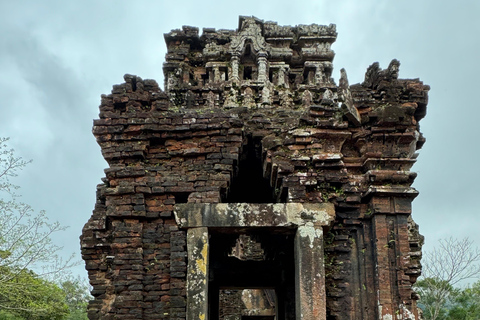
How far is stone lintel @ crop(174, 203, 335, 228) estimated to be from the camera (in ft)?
22.6

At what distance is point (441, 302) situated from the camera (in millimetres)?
22531

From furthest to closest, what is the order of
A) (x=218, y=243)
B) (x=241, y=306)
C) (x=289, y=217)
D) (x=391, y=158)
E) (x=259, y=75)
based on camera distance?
1. (x=241, y=306)
2. (x=259, y=75)
3. (x=218, y=243)
4. (x=391, y=158)
5. (x=289, y=217)

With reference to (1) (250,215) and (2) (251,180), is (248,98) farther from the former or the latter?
(1) (250,215)

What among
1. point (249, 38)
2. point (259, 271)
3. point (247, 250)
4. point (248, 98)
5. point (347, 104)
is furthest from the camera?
point (247, 250)

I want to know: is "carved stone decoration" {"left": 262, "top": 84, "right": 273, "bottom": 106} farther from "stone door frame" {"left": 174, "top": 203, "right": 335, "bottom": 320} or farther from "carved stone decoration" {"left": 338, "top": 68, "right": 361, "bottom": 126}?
"stone door frame" {"left": 174, "top": 203, "right": 335, "bottom": 320}

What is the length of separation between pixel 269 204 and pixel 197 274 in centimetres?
134

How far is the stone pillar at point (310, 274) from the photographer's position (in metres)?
6.52

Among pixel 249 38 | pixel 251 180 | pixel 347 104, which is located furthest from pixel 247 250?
pixel 347 104

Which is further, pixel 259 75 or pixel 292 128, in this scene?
pixel 259 75

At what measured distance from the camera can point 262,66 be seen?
12906 mm

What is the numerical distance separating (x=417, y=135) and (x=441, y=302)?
1737 cm

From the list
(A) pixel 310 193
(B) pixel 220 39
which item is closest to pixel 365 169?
(A) pixel 310 193

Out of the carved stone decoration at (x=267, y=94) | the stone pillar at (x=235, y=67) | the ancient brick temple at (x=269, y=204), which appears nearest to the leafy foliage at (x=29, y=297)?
the ancient brick temple at (x=269, y=204)

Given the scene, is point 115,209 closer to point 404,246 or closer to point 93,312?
point 93,312
